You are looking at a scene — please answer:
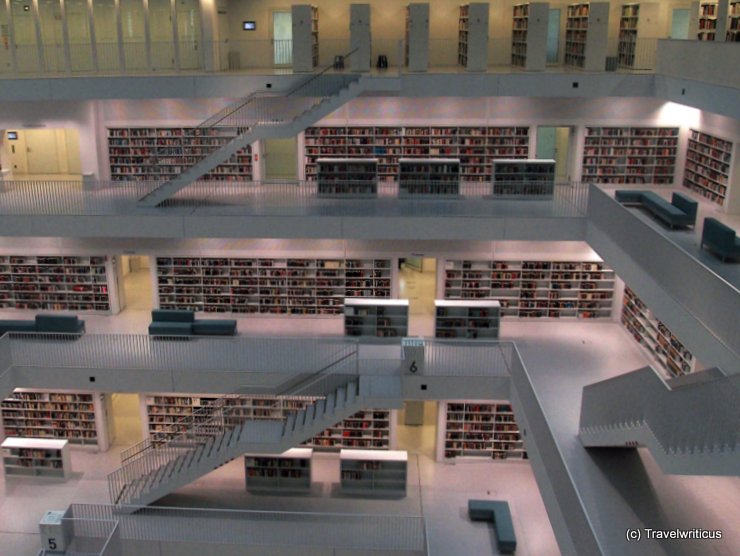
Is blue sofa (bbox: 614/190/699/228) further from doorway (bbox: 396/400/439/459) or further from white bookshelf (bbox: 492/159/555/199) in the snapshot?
doorway (bbox: 396/400/439/459)

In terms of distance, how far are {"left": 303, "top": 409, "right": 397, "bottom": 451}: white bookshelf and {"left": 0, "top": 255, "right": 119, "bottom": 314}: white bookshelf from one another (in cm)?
478

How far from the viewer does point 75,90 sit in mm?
13977

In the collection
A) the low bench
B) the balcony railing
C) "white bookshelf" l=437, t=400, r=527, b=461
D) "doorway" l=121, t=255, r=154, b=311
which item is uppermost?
the balcony railing

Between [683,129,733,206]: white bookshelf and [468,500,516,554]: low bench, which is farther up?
[683,129,733,206]: white bookshelf

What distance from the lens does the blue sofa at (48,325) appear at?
12875 millimetres

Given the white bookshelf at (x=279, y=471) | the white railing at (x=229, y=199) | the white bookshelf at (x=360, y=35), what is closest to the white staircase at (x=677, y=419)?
the white railing at (x=229, y=199)

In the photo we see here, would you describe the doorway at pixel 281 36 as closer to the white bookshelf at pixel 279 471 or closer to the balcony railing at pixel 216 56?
the balcony railing at pixel 216 56

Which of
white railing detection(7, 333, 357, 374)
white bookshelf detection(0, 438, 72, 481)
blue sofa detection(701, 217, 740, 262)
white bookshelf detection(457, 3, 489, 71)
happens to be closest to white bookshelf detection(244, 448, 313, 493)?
white railing detection(7, 333, 357, 374)

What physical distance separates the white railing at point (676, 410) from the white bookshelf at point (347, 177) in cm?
650

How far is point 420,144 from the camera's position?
15289 mm

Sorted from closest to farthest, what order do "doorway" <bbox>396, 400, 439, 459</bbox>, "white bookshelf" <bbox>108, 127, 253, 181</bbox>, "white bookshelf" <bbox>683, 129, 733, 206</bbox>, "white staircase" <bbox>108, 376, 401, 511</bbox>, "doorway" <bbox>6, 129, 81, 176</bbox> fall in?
"white staircase" <bbox>108, 376, 401, 511</bbox> → "white bookshelf" <bbox>683, 129, 733, 206</bbox> → "doorway" <bbox>396, 400, 439, 459</bbox> → "white bookshelf" <bbox>108, 127, 253, 181</bbox> → "doorway" <bbox>6, 129, 81, 176</bbox>

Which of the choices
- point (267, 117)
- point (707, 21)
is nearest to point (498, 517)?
point (267, 117)

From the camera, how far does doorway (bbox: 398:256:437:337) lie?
13977mm

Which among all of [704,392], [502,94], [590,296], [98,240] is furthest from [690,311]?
[98,240]
